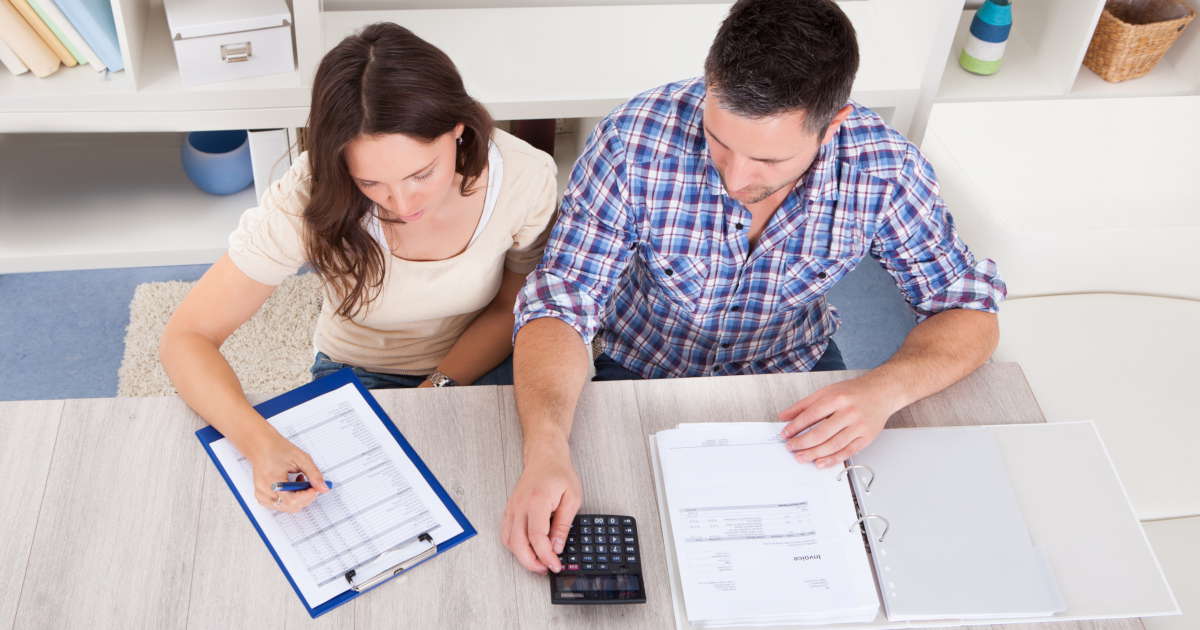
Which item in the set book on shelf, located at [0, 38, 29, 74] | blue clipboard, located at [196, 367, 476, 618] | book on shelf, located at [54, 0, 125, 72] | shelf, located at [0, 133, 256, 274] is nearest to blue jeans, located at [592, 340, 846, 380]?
blue clipboard, located at [196, 367, 476, 618]

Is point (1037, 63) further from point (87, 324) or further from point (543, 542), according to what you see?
point (87, 324)

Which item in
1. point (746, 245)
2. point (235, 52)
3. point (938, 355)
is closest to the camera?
point (938, 355)

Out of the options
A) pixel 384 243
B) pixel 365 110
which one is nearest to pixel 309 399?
pixel 384 243

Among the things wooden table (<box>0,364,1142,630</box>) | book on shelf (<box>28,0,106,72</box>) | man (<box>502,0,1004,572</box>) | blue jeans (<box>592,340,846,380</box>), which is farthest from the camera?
book on shelf (<box>28,0,106,72</box>)

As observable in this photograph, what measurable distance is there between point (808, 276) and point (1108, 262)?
67cm

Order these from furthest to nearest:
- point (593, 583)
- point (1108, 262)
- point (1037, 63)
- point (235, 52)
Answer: point (1037, 63) < point (235, 52) < point (1108, 262) < point (593, 583)

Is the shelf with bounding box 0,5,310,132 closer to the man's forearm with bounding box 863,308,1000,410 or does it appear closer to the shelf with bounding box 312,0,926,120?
the shelf with bounding box 312,0,926,120

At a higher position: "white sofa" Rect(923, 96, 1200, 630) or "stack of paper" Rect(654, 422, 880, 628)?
"stack of paper" Rect(654, 422, 880, 628)

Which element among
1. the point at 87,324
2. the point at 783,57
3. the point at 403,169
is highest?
the point at 783,57

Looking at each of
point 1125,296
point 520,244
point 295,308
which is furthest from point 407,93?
point 1125,296

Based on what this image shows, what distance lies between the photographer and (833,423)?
1.22 metres

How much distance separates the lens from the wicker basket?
2057 millimetres

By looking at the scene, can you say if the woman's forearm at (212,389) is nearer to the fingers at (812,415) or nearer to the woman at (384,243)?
the woman at (384,243)

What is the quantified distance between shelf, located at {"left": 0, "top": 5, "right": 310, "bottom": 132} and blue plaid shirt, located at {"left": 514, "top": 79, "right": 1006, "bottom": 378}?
83 centimetres
